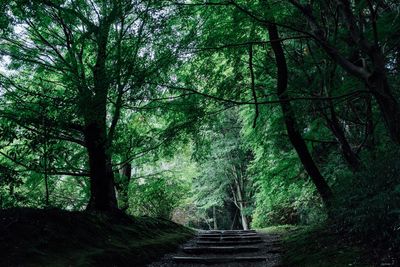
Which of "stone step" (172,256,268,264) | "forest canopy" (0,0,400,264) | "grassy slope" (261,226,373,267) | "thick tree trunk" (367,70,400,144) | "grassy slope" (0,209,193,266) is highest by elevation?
"forest canopy" (0,0,400,264)

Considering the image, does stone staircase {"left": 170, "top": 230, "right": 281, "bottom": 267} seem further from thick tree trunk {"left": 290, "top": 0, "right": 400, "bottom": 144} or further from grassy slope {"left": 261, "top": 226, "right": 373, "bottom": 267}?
thick tree trunk {"left": 290, "top": 0, "right": 400, "bottom": 144}

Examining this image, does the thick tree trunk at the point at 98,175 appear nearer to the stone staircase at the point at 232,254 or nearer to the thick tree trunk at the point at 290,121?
the stone staircase at the point at 232,254

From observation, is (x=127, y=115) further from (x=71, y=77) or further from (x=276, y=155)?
(x=276, y=155)

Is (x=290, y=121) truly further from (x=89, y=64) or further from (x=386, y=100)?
(x=89, y=64)

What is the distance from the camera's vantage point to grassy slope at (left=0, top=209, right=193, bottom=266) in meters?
A: 6.05

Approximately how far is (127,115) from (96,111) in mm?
4394

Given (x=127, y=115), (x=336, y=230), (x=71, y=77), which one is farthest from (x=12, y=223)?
(x=336, y=230)

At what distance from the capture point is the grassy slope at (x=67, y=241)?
19.8 ft

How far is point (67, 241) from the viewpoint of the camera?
720 cm

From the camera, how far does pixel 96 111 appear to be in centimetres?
704

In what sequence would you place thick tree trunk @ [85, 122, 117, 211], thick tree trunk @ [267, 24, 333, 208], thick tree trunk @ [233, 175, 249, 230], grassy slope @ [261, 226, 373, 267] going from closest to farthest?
grassy slope @ [261, 226, 373, 267] < thick tree trunk @ [267, 24, 333, 208] < thick tree trunk @ [85, 122, 117, 211] < thick tree trunk @ [233, 175, 249, 230]

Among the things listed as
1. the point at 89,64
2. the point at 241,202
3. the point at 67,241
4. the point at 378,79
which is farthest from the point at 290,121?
the point at 241,202

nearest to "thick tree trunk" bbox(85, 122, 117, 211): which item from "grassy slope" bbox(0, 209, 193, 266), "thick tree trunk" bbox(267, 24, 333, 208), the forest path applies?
"grassy slope" bbox(0, 209, 193, 266)

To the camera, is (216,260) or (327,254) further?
(216,260)
